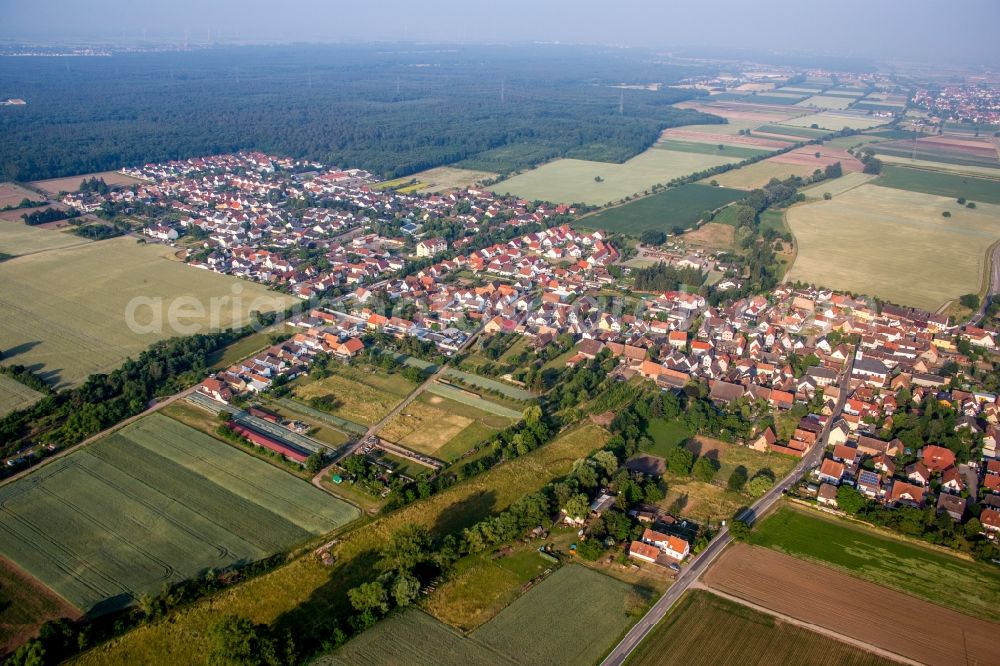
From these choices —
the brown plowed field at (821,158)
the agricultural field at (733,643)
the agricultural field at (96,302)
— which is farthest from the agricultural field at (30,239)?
the brown plowed field at (821,158)

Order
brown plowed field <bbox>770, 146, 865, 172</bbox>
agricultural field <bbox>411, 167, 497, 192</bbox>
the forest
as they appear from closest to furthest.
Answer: agricultural field <bbox>411, 167, 497, 192</bbox>
brown plowed field <bbox>770, 146, 865, 172</bbox>
the forest

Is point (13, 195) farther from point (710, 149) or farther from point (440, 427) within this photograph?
point (710, 149)

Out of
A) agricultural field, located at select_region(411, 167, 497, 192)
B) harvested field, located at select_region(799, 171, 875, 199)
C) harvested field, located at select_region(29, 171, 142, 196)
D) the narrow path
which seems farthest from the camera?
agricultural field, located at select_region(411, 167, 497, 192)

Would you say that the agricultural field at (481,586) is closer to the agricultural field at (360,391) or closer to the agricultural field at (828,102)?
the agricultural field at (360,391)

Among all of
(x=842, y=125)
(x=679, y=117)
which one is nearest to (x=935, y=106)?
(x=842, y=125)

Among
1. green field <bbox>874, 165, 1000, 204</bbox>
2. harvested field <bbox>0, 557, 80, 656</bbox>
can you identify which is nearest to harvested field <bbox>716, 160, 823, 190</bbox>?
green field <bbox>874, 165, 1000, 204</bbox>

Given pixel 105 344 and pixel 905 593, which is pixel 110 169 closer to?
pixel 105 344

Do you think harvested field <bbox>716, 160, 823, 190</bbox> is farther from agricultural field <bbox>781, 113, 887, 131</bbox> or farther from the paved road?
the paved road
